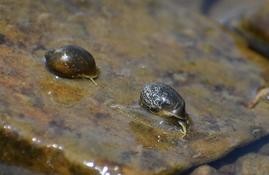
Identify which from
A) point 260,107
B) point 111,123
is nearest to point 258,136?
point 260,107

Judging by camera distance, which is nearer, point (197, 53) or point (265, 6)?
point (197, 53)

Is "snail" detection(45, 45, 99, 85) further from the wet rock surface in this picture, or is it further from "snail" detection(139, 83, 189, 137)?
"snail" detection(139, 83, 189, 137)

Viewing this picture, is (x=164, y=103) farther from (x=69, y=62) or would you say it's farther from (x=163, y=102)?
(x=69, y=62)

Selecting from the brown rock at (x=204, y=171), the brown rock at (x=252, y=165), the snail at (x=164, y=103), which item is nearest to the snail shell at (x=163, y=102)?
the snail at (x=164, y=103)

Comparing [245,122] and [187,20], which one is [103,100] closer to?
[245,122]

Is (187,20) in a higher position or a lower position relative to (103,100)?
lower

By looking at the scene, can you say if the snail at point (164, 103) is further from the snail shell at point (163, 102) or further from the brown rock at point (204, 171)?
→ the brown rock at point (204, 171)
